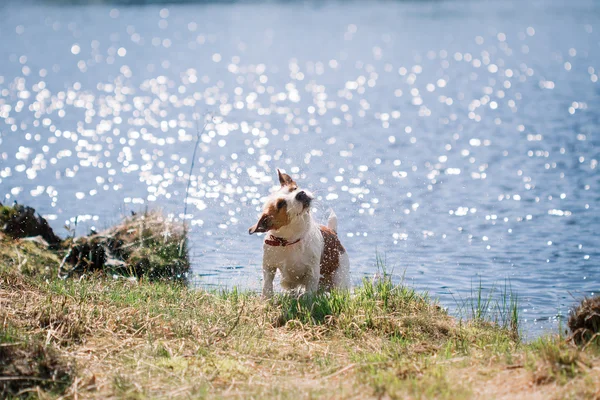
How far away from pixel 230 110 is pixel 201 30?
143ft

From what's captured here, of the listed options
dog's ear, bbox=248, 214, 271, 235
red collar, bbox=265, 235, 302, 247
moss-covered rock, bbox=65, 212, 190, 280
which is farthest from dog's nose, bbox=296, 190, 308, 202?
moss-covered rock, bbox=65, 212, 190, 280

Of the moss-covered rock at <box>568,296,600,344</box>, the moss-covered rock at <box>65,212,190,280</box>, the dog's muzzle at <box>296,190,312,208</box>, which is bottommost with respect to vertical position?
the moss-covered rock at <box>568,296,600,344</box>

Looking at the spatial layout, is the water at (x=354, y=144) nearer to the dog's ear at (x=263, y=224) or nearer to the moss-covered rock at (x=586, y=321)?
the dog's ear at (x=263, y=224)

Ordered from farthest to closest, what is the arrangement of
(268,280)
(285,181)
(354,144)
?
(354,144)
(268,280)
(285,181)

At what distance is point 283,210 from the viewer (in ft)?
26.0

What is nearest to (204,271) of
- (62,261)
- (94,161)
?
(62,261)

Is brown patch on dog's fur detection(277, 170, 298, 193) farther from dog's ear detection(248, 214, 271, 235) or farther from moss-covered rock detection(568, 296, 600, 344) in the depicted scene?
moss-covered rock detection(568, 296, 600, 344)

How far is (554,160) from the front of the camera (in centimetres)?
2028

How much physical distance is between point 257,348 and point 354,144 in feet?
57.0

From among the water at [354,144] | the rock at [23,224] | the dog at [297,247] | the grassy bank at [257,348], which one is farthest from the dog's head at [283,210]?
the rock at [23,224]

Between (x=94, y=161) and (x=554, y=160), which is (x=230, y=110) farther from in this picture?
(x=554, y=160)

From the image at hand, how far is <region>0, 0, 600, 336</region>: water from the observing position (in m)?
12.6

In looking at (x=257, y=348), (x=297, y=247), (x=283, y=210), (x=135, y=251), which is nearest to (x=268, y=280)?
(x=297, y=247)

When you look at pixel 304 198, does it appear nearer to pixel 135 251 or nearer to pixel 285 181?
pixel 285 181
